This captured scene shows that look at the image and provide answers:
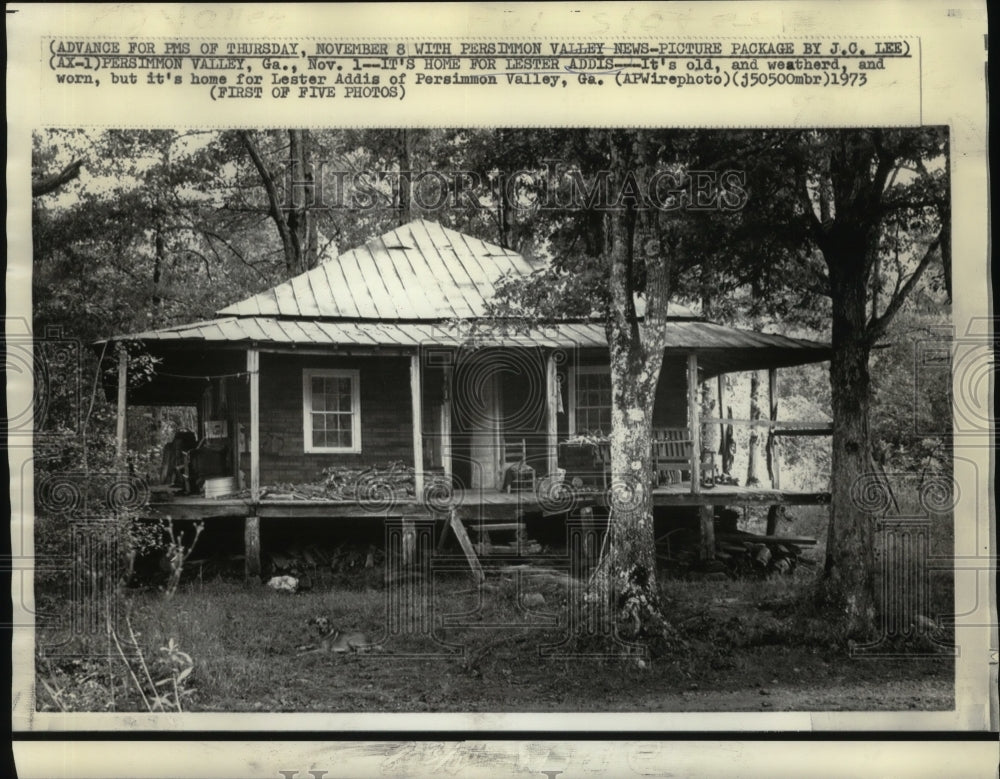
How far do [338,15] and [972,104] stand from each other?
3.85m

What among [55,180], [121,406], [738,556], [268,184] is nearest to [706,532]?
[738,556]

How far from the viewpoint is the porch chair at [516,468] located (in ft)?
19.2

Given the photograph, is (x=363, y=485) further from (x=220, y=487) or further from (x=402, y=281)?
(x=402, y=281)

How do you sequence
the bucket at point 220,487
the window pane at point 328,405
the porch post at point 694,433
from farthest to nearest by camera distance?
1. the window pane at point 328,405
2. the porch post at point 694,433
3. the bucket at point 220,487

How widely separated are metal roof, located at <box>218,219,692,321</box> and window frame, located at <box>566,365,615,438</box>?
0.65m

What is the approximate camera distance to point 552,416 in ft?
19.3

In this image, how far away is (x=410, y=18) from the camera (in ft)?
17.5

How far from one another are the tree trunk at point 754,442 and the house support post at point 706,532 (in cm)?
45

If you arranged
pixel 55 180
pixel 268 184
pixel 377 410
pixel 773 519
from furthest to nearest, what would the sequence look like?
pixel 377 410
pixel 773 519
pixel 268 184
pixel 55 180

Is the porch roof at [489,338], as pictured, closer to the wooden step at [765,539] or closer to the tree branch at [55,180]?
→ the tree branch at [55,180]

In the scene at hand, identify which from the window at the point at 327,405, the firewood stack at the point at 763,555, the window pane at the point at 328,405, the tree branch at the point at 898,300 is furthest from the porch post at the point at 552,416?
the window pane at the point at 328,405

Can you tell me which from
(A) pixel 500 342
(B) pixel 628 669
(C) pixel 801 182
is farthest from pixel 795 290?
(B) pixel 628 669

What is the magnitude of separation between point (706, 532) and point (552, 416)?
5.13ft

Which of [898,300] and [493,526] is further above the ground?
[898,300]
